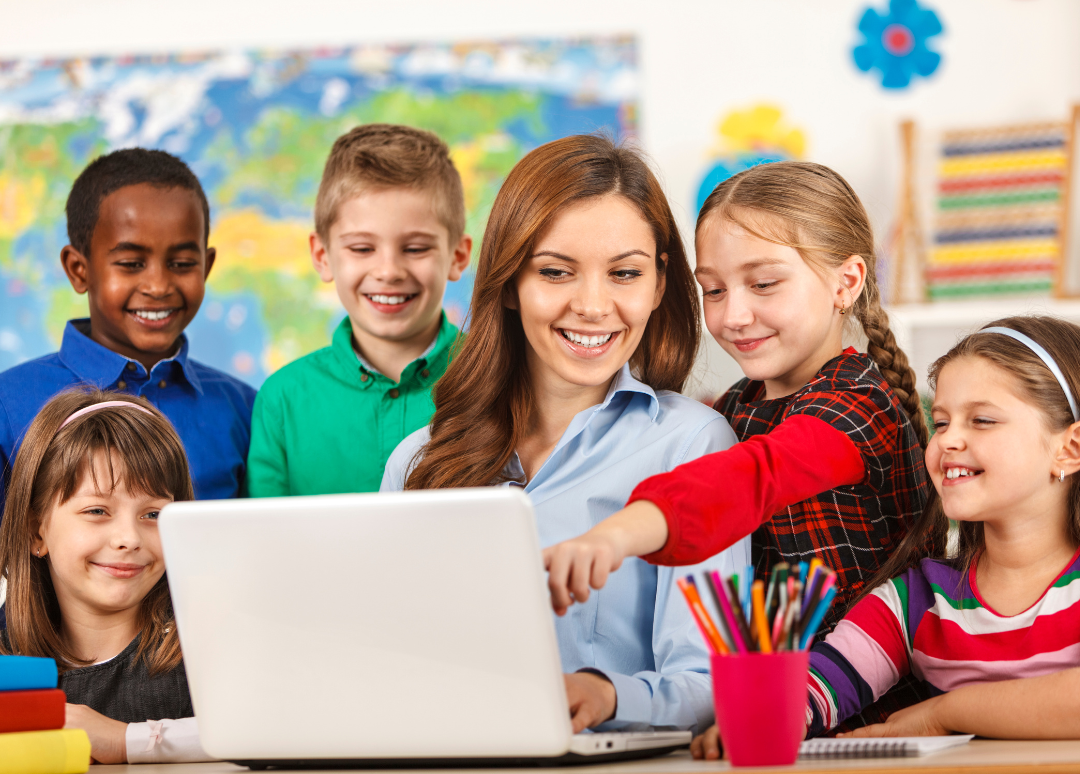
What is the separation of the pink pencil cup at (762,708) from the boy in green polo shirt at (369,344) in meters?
1.13

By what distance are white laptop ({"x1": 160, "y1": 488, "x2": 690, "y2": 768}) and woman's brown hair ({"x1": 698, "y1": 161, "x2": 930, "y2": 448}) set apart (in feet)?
2.48

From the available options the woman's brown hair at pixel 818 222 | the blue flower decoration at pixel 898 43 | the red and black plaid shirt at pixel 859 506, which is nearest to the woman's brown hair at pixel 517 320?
the woman's brown hair at pixel 818 222

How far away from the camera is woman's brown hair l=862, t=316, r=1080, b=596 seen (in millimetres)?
1163

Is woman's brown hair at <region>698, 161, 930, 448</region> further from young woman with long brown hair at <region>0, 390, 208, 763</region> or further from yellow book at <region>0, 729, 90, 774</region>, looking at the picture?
yellow book at <region>0, 729, 90, 774</region>

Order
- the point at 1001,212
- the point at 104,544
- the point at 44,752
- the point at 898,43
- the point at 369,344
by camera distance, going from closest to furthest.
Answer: the point at 44,752, the point at 104,544, the point at 369,344, the point at 1001,212, the point at 898,43

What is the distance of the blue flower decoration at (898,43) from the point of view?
10.8ft

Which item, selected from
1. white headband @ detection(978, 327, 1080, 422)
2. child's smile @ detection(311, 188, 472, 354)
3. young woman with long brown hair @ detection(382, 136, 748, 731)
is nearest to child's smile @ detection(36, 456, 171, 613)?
young woman with long brown hair @ detection(382, 136, 748, 731)

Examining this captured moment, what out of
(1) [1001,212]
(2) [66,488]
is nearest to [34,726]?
(2) [66,488]

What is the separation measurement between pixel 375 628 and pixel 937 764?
0.44m

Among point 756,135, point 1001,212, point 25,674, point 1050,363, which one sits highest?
point 756,135

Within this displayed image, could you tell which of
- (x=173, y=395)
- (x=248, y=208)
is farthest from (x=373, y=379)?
(x=248, y=208)

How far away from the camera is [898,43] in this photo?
3.32 m

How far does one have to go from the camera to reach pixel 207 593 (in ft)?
2.76

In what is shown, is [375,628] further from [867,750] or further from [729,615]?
[867,750]
